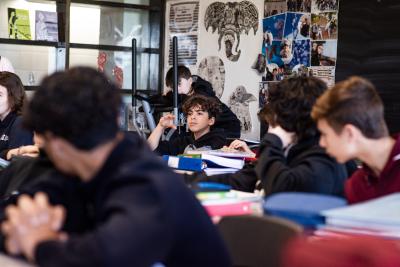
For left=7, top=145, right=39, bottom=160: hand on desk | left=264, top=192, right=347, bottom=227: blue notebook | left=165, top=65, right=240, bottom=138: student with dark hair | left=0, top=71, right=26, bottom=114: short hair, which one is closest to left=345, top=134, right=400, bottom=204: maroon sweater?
left=264, top=192, right=347, bottom=227: blue notebook

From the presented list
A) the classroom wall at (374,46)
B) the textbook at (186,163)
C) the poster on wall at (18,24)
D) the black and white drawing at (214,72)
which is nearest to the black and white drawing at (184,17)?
the black and white drawing at (214,72)

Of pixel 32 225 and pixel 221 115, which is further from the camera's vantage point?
pixel 221 115

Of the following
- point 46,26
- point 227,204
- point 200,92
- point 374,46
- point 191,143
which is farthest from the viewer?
point 46,26

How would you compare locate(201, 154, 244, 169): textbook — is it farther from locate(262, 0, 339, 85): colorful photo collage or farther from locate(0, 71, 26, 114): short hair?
locate(262, 0, 339, 85): colorful photo collage

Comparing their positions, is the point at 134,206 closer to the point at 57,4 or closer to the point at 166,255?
the point at 166,255

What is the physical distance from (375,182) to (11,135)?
2394 millimetres

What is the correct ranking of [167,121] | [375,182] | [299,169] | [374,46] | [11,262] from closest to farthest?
[11,262] → [375,182] → [299,169] → [167,121] → [374,46]

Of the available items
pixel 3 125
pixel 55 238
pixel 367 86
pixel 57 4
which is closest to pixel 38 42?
pixel 57 4

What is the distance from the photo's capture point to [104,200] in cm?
133

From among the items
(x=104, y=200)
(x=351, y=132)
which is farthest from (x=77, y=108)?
(x=351, y=132)

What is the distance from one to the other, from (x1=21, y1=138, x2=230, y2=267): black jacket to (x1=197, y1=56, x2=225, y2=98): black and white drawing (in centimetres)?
477

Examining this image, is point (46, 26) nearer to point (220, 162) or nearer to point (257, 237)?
point (220, 162)

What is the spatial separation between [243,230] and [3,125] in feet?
8.79

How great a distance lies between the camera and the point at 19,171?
7.93 feet
